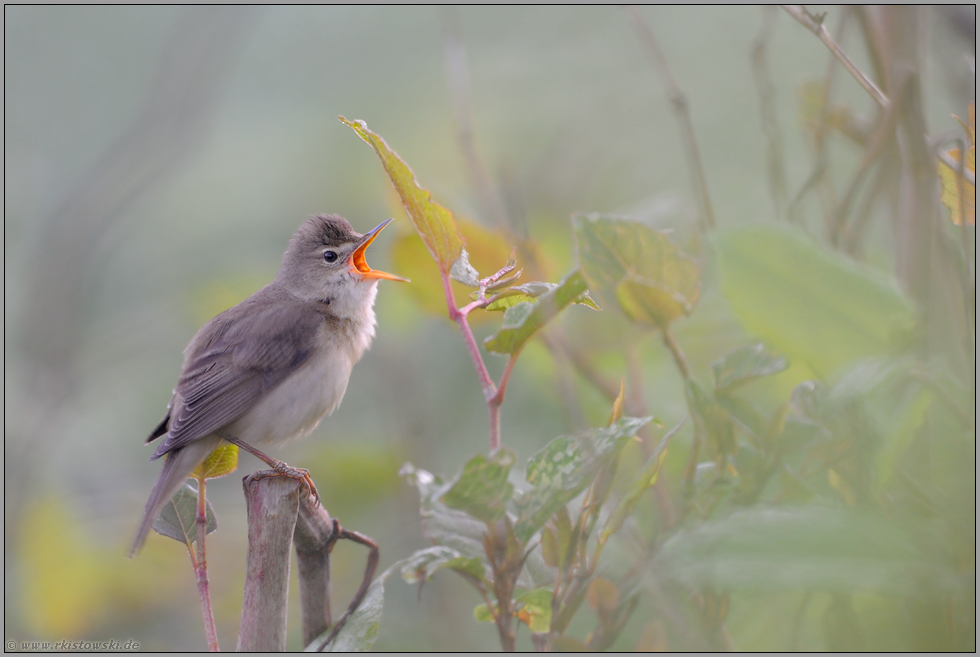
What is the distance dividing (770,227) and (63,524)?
2.29 metres

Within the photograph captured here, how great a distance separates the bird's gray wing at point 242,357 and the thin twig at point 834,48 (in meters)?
1.45

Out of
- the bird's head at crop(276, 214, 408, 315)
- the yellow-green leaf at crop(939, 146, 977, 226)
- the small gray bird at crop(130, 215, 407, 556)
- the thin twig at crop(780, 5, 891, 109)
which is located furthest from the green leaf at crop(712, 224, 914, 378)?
the bird's head at crop(276, 214, 408, 315)

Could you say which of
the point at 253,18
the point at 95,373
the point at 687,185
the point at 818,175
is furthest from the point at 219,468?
the point at 687,185

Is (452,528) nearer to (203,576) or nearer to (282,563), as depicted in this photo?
(282,563)

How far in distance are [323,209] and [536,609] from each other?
3225mm

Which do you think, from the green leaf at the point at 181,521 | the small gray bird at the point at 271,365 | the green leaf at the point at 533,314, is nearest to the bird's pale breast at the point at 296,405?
the small gray bird at the point at 271,365

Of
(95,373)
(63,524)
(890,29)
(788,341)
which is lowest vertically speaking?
(63,524)

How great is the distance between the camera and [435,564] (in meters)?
0.68

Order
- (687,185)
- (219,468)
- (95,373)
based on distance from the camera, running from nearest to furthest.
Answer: (219,468) < (95,373) < (687,185)

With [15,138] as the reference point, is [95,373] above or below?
below

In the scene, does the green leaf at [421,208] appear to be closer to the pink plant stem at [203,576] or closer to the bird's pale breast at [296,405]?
the pink plant stem at [203,576]

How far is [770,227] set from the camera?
672 mm

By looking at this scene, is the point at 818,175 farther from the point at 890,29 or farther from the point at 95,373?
the point at 95,373

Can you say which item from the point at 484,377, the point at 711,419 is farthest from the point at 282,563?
the point at 711,419
